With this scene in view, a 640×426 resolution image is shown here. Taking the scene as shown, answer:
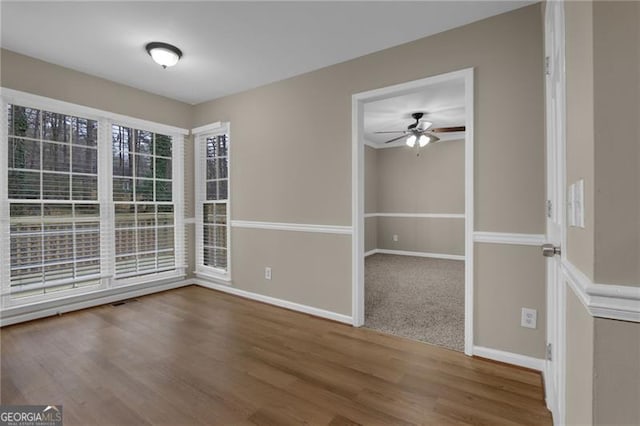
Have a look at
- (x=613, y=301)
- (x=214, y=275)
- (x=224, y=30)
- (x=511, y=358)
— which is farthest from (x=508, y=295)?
(x=214, y=275)

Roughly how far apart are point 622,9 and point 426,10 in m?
1.83

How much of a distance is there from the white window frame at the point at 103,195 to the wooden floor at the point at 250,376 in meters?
0.46

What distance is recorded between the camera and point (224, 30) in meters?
2.48

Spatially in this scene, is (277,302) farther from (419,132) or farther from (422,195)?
(422,195)

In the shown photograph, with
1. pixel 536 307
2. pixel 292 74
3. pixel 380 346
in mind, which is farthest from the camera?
pixel 292 74

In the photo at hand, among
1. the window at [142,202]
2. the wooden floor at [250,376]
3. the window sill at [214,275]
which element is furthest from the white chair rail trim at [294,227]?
the window at [142,202]

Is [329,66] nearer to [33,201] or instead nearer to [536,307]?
[536,307]

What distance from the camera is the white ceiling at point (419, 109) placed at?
152 inches

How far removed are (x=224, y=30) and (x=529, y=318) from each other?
10.7ft

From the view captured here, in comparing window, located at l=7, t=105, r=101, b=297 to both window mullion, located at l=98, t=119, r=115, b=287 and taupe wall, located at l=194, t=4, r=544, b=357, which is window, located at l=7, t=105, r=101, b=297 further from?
taupe wall, located at l=194, t=4, r=544, b=357

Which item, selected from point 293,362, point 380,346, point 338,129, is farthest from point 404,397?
point 338,129

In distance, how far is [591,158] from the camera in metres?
0.73


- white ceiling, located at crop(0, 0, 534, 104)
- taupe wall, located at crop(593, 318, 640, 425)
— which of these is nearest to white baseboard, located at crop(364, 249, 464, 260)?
white ceiling, located at crop(0, 0, 534, 104)

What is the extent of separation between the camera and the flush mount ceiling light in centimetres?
267
